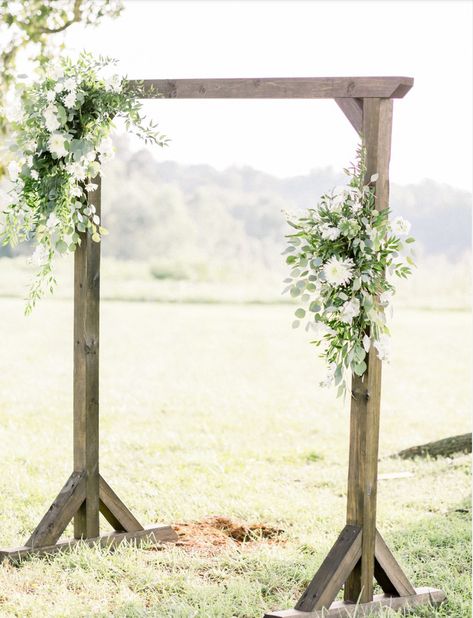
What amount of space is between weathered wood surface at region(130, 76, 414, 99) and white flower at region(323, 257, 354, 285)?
2.09ft

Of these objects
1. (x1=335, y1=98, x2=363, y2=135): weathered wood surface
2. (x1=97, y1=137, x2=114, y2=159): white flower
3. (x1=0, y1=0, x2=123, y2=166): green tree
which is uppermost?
(x1=0, y1=0, x2=123, y2=166): green tree

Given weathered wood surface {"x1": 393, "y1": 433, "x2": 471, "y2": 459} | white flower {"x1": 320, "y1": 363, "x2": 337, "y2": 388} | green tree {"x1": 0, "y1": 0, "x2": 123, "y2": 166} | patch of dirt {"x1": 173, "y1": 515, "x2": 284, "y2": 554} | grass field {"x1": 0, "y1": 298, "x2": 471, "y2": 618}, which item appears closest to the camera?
white flower {"x1": 320, "y1": 363, "x2": 337, "y2": 388}

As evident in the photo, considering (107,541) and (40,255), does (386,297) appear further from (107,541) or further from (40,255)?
(107,541)

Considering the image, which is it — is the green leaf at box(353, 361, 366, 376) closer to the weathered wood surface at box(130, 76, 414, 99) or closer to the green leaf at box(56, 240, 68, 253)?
the weathered wood surface at box(130, 76, 414, 99)

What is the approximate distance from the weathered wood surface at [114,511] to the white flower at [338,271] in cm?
169

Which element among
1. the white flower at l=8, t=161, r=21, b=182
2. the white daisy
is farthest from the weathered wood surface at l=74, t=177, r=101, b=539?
the white daisy

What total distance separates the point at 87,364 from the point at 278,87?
157 cm

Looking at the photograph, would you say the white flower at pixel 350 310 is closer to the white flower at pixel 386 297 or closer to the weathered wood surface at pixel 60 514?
the white flower at pixel 386 297

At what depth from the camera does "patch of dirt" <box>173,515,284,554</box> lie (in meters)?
4.48

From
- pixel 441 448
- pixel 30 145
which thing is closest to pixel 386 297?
pixel 30 145

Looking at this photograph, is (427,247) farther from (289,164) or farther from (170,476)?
(170,476)

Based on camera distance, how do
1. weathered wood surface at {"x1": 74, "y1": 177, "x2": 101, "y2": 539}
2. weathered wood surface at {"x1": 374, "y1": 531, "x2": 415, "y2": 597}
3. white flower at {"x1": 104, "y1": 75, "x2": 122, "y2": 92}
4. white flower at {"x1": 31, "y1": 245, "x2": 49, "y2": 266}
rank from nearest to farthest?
weathered wood surface at {"x1": 374, "y1": 531, "x2": 415, "y2": 597}, white flower at {"x1": 104, "y1": 75, "x2": 122, "y2": 92}, white flower at {"x1": 31, "y1": 245, "x2": 49, "y2": 266}, weathered wood surface at {"x1": 74, "y1": 177, "x2": 101, "y2": 539}

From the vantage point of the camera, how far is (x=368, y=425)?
3449 millimetres

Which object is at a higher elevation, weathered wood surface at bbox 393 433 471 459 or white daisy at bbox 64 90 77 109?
white daisy at bbox 64 90 77 109
